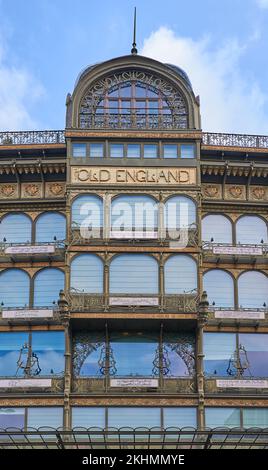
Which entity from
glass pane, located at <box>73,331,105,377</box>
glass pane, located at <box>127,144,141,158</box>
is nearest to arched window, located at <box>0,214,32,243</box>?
glass pane, located at <box>73,331,105,377</box>

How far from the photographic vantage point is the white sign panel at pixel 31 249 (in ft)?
152

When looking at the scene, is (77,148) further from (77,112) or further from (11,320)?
(11,320)

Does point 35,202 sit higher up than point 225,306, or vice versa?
point 35,202

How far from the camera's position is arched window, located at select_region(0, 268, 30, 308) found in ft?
152

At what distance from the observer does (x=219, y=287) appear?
154 ft

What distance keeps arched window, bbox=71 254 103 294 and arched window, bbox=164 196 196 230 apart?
3869 millimetres

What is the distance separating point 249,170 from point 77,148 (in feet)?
28.2

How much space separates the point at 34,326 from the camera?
45.6 meters

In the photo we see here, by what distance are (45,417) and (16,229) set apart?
31.8ft

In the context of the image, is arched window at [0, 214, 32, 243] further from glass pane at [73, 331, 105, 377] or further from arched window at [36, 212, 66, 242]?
glass pane at [73, 331, 105, 377]

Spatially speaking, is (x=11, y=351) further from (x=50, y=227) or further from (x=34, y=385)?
(x=50, y=227)

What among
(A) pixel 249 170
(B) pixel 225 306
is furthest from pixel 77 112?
(B) pixel 225 306

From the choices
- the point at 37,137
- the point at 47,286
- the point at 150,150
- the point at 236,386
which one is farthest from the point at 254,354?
the point at 37,137

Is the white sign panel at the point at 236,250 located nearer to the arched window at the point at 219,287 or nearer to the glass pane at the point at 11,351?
the arched window at the point at 219,287
